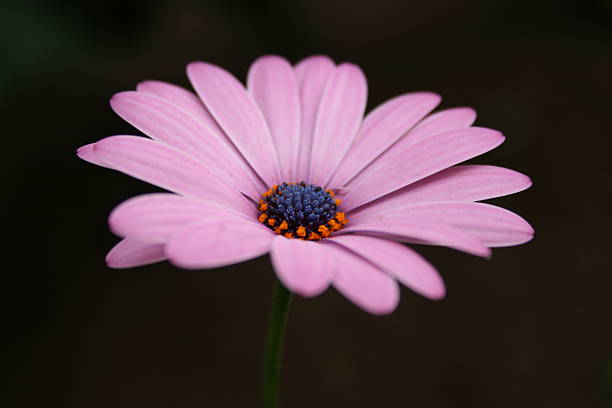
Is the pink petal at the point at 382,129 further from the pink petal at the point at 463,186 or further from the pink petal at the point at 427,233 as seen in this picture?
the pink petal at the point at 427,233

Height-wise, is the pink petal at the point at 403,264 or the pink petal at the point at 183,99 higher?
the pink petal at the point at 183,99

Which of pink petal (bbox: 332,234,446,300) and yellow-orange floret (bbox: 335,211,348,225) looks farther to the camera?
yellow-orange floret (bbox: 335,211,348,225)

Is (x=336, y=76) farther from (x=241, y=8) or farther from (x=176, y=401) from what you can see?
(x=176, y=401)

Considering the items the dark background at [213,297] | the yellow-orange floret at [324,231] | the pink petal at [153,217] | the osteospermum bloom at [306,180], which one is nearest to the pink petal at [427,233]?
the osteospermum bloom at [306,180]

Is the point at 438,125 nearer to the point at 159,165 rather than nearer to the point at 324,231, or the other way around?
the point at 324,231

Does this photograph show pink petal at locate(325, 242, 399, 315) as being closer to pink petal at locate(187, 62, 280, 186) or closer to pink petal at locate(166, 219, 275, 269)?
pink petal at locate(166, 219, 275, 269)

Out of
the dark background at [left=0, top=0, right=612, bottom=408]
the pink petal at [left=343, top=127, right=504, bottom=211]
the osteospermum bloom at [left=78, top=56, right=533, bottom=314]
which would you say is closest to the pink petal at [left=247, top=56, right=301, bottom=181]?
the osteospermum bloom at [left=78, top=56, right=533, bottom=314]
